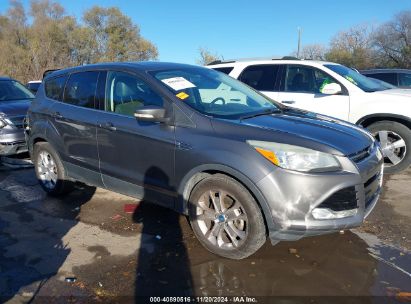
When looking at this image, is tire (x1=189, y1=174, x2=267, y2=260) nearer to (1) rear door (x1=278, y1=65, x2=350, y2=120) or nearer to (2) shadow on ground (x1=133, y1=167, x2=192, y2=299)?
(2) shadow on ground (x1=133, y1=167, x2=192, y2=299)

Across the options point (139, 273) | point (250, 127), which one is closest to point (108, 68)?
point (250, 127)

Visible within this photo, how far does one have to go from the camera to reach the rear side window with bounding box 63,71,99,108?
486cm

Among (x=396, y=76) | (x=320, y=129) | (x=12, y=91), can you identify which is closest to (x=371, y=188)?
(x=320, y=129)

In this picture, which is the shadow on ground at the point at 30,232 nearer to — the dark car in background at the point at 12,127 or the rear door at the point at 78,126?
the rear door at the point at 78,126

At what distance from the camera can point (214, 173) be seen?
12.2 ft

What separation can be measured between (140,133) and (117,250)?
3.82ft

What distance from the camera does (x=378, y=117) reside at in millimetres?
6461

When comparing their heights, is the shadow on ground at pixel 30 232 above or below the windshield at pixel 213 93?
below

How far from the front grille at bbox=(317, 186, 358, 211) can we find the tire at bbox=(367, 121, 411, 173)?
3347 mm

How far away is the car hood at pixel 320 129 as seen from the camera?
3534 mm

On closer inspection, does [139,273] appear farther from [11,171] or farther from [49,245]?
[11,171]

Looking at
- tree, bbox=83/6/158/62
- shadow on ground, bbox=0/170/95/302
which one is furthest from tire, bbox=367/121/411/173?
tree, bbox=83/6/158/62

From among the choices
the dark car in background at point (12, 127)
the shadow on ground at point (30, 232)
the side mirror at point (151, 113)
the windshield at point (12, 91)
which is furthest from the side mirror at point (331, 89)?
the windshield at point (12, 91)

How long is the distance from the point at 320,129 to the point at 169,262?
5.99 feet
